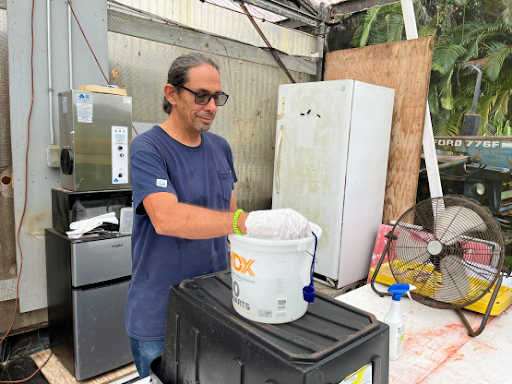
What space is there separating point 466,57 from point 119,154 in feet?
10.0

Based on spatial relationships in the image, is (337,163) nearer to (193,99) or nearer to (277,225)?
(193,99)

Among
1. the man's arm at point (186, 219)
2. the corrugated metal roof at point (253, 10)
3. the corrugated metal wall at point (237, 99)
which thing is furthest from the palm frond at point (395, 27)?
the man's arm at point (186, 219)

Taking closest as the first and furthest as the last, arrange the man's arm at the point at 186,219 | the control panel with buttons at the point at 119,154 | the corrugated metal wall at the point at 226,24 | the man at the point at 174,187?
the man's arm at the point at 186,219
the man at the point at 174,187
the control panel with buttons at the point at 119,154
the corrugated metal wall at the point at 226,24

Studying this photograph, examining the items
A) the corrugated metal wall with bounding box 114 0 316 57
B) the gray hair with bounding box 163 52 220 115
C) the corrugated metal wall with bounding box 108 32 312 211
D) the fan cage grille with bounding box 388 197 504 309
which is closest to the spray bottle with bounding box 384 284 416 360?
the fan cage grille with bounding box 388 197 504 309

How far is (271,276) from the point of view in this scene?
2.41 ft

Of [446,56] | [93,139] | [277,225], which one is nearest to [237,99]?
[93,139]

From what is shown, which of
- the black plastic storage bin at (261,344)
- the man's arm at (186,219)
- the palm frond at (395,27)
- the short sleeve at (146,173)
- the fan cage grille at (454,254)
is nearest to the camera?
the black plastic storage bin at (261,344)

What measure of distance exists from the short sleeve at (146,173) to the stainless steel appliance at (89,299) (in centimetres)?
117

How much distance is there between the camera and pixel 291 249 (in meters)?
0.73

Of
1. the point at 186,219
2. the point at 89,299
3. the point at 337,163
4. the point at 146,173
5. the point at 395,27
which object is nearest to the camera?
the point at 186,219

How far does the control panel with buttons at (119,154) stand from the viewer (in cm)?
220

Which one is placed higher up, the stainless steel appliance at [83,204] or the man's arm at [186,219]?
the man's arm at [186,219]

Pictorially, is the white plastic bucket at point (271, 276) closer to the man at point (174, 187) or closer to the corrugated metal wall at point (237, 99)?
the man at point (174, 187)

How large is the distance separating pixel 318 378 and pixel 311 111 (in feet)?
8.47
